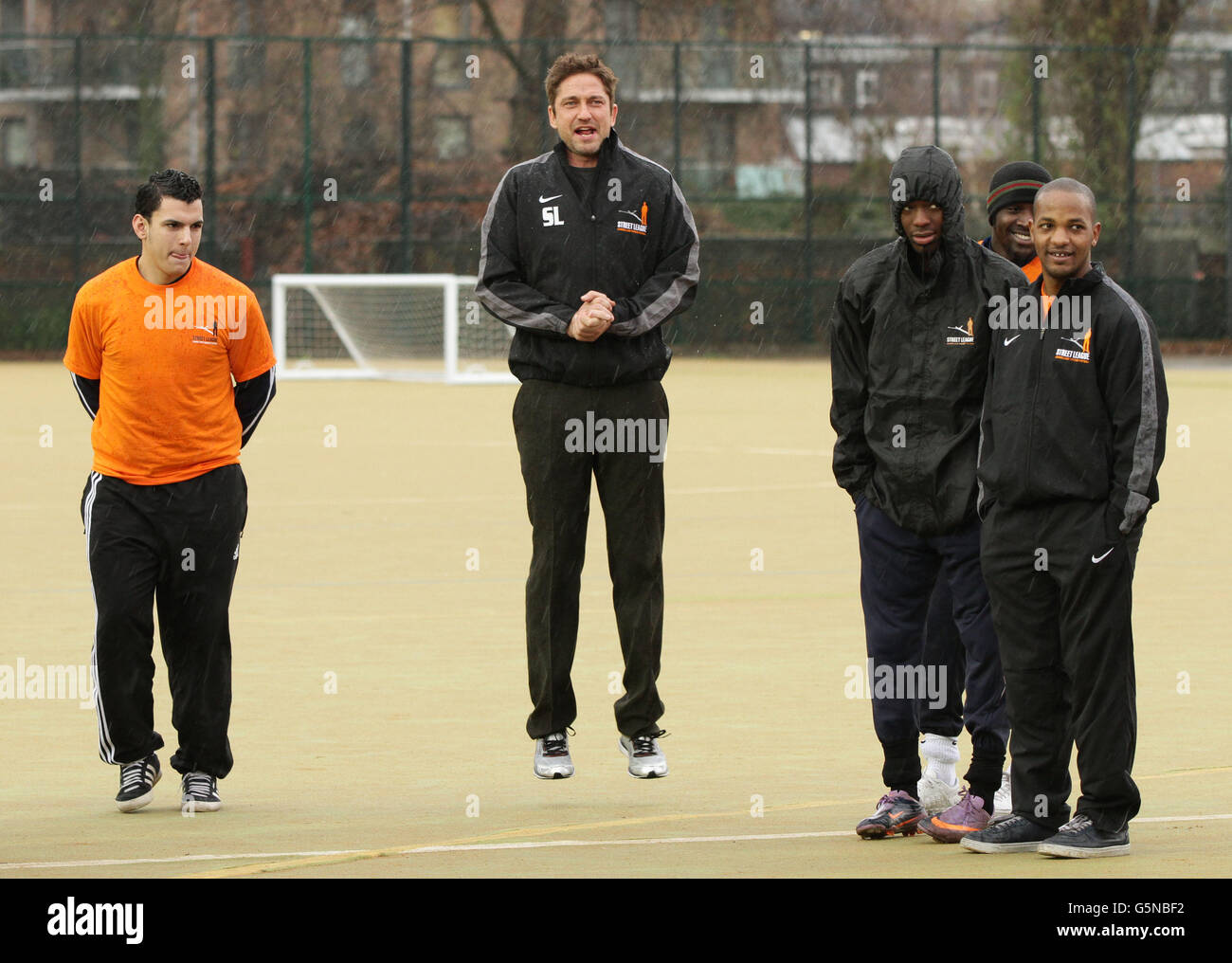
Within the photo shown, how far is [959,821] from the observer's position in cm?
668

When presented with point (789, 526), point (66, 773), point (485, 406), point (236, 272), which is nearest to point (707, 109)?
point (236, 272)

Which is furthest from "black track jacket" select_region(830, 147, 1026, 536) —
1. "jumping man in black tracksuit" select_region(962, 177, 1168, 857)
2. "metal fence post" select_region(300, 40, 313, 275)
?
"metal fence post" select_region(300, 40, 313, 275)

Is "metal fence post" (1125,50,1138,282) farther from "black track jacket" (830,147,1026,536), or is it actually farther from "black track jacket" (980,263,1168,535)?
"black track jacket" (980,263,1168,535)

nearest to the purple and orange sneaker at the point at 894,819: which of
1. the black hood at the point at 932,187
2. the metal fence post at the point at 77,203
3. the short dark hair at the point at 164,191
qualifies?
the black hood at the point at 932,187

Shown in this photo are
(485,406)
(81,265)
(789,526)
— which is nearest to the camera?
(789,526)

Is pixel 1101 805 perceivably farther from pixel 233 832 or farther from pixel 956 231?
pixel 233 832

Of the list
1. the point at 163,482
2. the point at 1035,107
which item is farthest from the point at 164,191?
the point at 1035,107

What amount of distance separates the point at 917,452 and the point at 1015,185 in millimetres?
1122

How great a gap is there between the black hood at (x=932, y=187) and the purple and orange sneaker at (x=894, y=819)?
1629 mm

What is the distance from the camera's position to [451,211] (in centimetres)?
4056

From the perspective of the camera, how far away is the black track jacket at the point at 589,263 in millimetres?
7828

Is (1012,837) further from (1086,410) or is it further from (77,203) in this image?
(77,203)

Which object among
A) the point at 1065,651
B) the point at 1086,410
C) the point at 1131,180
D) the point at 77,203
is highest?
the point at 1131,180

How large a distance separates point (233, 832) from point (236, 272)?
111ft
